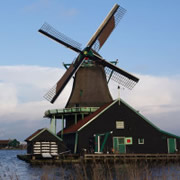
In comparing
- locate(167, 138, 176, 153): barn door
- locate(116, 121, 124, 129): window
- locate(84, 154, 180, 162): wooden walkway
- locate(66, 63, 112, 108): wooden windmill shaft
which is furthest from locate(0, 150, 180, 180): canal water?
locate(66, 63, 112, 108): wooden windmill shaft

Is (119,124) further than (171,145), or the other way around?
(171,145)

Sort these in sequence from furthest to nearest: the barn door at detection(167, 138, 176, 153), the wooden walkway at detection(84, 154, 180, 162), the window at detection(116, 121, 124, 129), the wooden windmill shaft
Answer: the wooden windmill shaft
the barn door at detection(167, 138, 176, 153)
the window at detection(116, 121, 124, 129)
the wooden walkway at detection(84, 154, 180, 162)

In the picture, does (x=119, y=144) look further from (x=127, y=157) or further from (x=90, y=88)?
(x=90, y=88)

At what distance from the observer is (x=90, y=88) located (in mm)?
39906

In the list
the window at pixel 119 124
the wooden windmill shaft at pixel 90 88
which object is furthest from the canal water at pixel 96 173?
the wooden windmill shaft at pixel 90 88

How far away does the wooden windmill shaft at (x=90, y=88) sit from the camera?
39438 mm

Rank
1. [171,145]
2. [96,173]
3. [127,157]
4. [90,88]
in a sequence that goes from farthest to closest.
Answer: [90,88], [171,145], [127,157], [96,173]

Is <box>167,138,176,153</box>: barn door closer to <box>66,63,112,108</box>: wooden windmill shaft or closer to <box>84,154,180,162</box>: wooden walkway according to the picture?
<box>84,154,180,162</box>: wooden walkway

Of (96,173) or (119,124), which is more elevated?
(119,124)

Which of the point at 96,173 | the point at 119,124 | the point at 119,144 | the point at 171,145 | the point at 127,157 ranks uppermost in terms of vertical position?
the point at 119,124

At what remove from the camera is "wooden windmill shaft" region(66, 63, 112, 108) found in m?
39.4

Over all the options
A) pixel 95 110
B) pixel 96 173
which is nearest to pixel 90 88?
pixel 95 110

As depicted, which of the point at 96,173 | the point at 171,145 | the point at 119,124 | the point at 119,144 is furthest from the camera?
the point at 171,145

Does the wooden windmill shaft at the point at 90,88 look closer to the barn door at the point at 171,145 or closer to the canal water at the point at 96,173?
the barn door at the point at 171,145
